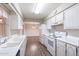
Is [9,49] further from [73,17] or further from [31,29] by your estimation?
[31,29]

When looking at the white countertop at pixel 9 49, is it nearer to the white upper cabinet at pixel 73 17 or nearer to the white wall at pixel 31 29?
the white upper cabinet at pixel 73 17

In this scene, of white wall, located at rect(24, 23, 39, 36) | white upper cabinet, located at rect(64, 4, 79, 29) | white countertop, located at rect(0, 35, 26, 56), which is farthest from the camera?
white wall, located at rect(24, 23, 39, 36)

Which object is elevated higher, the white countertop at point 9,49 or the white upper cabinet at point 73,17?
the white upper cabinet at point 73,17

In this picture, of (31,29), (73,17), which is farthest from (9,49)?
(31,29)

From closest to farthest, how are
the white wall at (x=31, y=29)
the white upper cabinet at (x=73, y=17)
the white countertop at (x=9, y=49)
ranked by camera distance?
the white countertop at (x=9, y=49) < the white upper cabinet at (x=73, y=17) < the white wall at (x=31, y=29)

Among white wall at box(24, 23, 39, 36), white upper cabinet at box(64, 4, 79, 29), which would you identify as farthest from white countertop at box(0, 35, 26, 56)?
white wall at box(24, 23, 39, 36)

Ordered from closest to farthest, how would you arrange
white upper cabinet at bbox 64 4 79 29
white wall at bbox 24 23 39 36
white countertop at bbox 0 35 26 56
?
1. white countertop at bbox 0 35 26 56
2. white upper cabinet at bbox 64 4 79 29
3. white wall at bbox 24 23 39 36

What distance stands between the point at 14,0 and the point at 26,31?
27.7 feet

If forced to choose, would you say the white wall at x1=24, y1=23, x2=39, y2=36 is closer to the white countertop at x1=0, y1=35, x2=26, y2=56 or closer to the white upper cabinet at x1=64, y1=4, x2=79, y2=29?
the white upper cabinet at x1=64, y1=4, x2=79, y2=29

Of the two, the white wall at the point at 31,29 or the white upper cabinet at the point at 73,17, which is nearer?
the white upper cabinet at the point at 73,17

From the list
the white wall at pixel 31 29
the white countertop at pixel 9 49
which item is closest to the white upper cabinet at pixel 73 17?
the white countertop at pixel 9 49

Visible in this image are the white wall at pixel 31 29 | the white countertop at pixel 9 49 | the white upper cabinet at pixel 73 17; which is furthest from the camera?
the white wall at pixel 31 29

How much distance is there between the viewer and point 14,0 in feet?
2.62

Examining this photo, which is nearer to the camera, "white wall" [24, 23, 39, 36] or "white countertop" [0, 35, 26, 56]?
"white countertop" [0, 35, 26, 56]
